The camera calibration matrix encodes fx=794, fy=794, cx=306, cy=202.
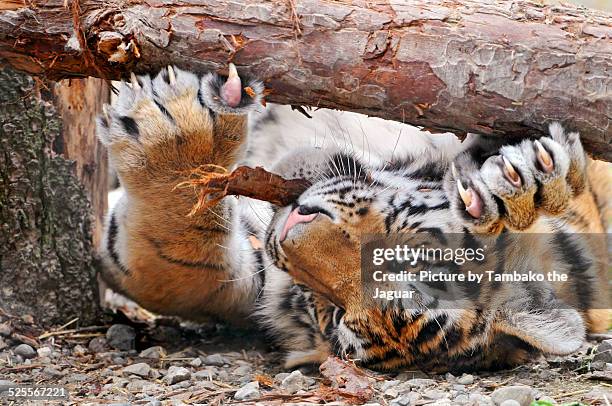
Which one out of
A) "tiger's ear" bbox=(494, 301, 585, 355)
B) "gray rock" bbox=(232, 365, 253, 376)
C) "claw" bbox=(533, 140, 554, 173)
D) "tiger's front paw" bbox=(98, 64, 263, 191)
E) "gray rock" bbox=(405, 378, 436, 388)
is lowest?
"gray rock" bbox=(232, 365, 253, 376)

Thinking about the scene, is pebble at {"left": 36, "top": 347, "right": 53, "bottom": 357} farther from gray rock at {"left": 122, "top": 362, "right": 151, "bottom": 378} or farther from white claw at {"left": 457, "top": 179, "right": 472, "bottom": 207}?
white claw at {"left": 457, "top": 179, "right": 472, "bottom": 207}

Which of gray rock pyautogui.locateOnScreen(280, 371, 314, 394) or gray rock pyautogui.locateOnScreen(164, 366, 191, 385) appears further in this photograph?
gray rock pyautogui.locateOnScreen(164, 366, 191, 385)

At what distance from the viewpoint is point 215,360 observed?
3.44m

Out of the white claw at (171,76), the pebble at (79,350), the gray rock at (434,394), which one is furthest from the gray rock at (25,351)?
the gray rock at (434,394)

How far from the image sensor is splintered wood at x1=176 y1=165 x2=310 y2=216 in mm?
2850

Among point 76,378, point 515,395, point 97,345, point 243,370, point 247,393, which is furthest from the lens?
point 97,345

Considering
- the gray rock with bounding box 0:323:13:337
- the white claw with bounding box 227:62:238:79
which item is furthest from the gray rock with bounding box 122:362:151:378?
the white claw with bounding box 227:62:238:79

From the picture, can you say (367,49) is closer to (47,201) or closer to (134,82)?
(134,82)

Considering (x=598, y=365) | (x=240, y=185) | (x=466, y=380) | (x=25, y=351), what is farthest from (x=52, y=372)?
(x=598, y=365)

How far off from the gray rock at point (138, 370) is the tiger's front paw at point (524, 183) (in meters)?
1.40

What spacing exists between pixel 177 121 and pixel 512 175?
115 cm

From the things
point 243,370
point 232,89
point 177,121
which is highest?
point 232,89

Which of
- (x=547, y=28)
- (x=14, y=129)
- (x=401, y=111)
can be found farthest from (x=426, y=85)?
(x=14, y=129)

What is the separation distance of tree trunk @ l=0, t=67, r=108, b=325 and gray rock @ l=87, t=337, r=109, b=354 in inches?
7.9
